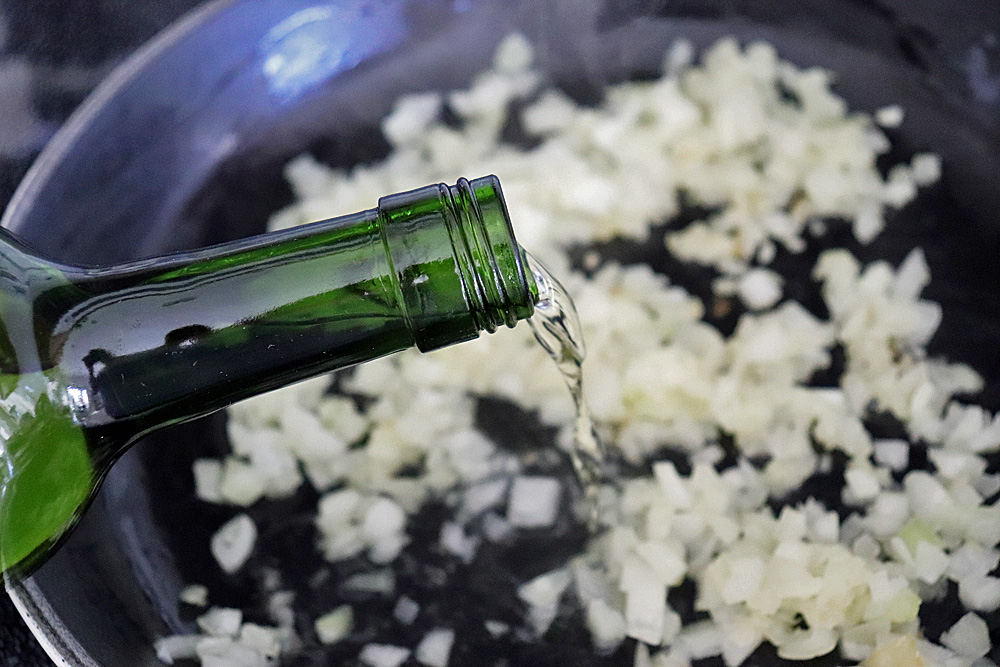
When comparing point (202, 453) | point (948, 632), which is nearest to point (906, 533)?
point (948, 632)

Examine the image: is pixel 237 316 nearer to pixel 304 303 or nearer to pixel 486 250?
pixel 304 303

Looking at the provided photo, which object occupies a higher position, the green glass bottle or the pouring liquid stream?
the green glass bottle

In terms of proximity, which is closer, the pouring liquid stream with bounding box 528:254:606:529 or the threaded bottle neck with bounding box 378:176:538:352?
the threaded bottle neck with bounding box 378:176:538:352

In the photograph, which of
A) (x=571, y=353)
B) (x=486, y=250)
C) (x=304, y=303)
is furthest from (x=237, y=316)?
(x=571, y=353)

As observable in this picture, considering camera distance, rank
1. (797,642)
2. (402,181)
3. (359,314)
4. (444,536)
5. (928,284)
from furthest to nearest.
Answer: (402,181) < (928,284) < (444,536) < (797,642) < (359,314)

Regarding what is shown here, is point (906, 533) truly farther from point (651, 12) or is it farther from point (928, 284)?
point (651, 12)
